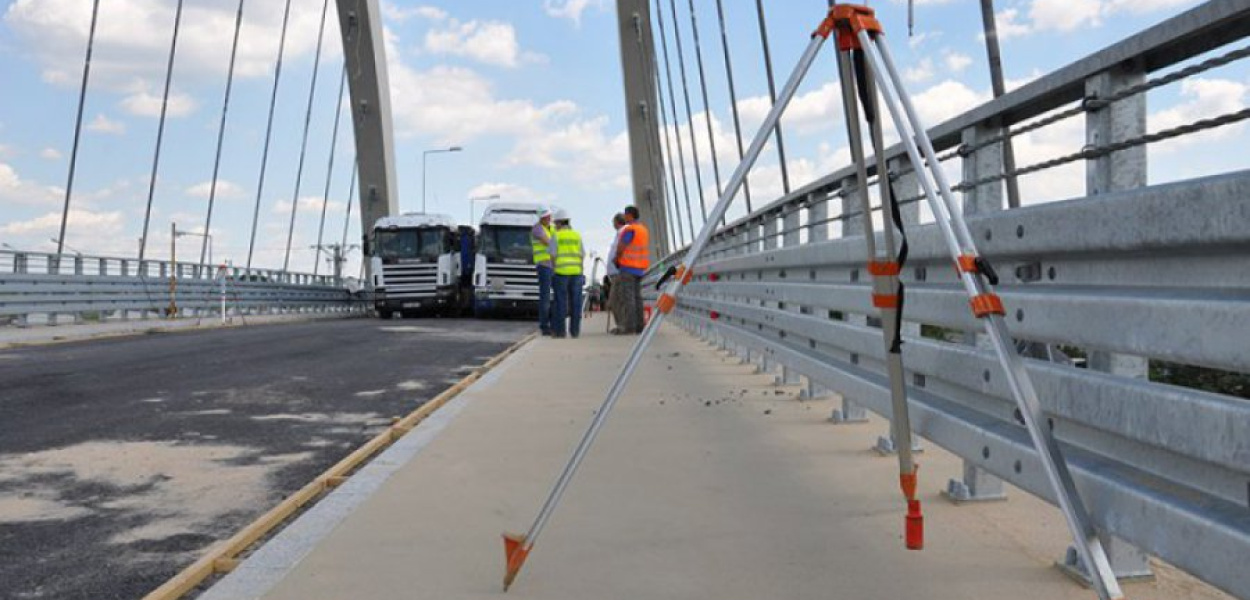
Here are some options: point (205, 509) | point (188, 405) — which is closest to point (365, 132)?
point (188, 405)

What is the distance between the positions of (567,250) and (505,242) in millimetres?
13970

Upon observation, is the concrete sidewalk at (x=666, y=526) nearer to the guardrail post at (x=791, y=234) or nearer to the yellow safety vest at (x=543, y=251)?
the guardrail post at (x=791, y=234)

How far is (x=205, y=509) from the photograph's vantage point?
430 centimetres

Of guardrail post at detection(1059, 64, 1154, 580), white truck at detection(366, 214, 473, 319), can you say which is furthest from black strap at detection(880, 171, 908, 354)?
white truck at detection(366, 214, 473, 319)

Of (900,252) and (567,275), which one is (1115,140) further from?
(567,275)

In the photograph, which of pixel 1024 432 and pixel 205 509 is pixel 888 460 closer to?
pixel 1024 432

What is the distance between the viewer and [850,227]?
576cm

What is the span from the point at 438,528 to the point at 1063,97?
232 centimetres

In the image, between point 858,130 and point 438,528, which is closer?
point 858,130

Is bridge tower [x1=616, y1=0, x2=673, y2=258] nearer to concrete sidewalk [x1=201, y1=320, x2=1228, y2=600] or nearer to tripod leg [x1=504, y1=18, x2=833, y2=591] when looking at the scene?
concrete sidewalk [x1=201, y1=320, x2=1228, y2=600]

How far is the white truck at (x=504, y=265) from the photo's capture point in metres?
29.4

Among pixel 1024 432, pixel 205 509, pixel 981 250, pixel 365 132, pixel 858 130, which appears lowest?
pixel 205 509

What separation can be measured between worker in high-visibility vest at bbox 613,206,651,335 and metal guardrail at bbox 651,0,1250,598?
11041mm

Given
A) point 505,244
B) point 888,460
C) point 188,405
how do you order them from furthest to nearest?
point 505,244 < point 188,405 < point 888,460
